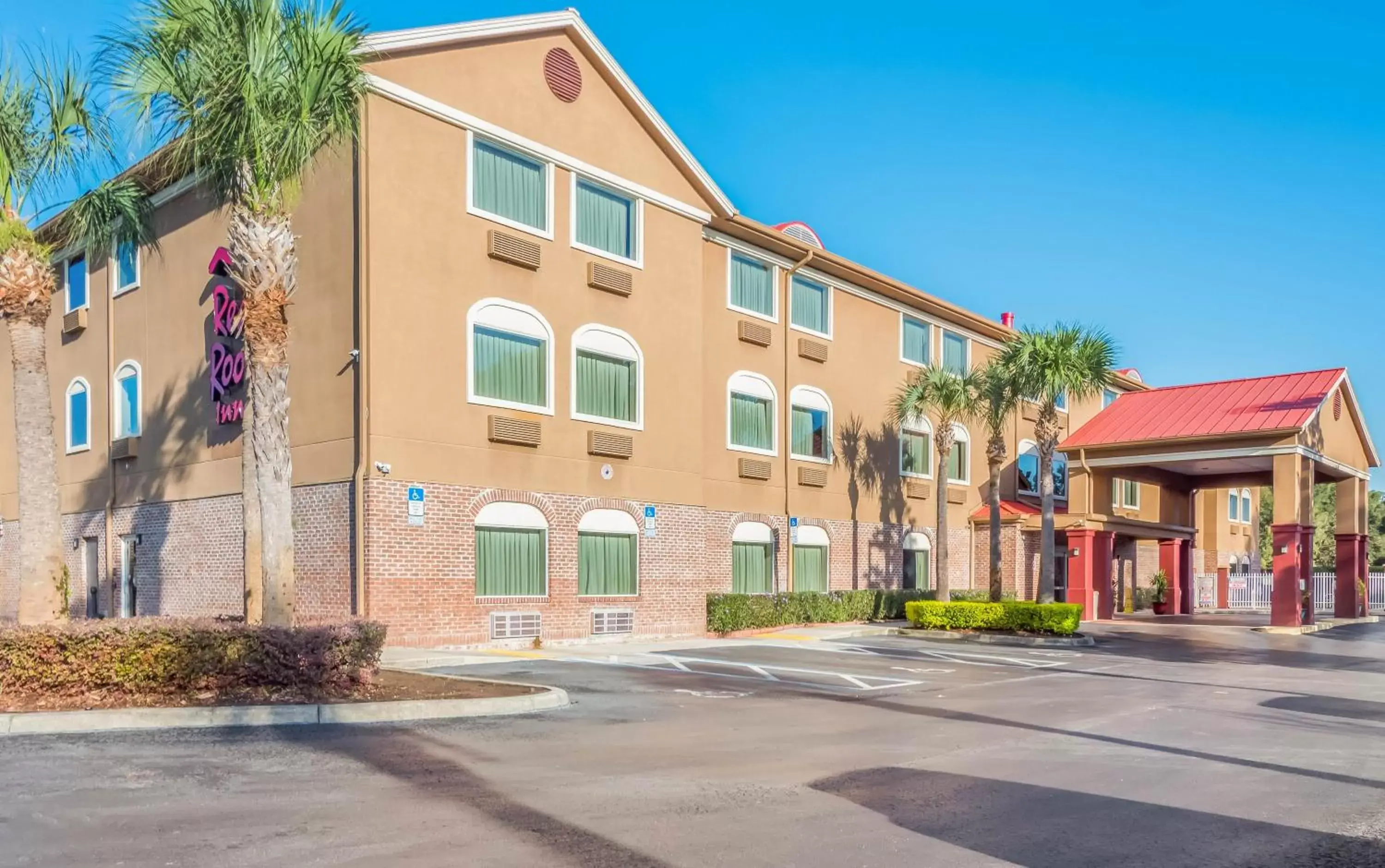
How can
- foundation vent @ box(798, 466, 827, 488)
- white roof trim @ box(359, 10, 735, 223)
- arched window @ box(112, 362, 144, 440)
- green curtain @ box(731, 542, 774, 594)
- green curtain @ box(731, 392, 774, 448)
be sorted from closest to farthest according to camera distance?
white roof trim @ box(359, 10, 735, 223)
arched window @ box(112, 362, 144, 440)
green curtain @ box(731, 542, 774, 594)
green curtain @ box(731, 392, 774, 448)
foundation vent @ box(798, 466, 827, 488)

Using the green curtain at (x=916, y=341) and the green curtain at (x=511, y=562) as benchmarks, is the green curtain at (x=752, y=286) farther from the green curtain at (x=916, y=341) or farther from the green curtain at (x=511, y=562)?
the green curtain at (x=511, y=562)

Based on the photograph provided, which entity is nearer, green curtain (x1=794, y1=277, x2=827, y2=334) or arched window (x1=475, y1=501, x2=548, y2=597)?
arched window (x1=475, y1=501, x2=548, y2=597)

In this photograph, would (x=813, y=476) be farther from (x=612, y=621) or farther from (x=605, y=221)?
(x=605, y=221)

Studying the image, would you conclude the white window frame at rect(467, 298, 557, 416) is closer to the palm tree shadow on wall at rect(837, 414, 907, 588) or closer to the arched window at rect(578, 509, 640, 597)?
the arched window at rect(578, 509, 640, 597)

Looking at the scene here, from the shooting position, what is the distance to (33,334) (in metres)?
14.5

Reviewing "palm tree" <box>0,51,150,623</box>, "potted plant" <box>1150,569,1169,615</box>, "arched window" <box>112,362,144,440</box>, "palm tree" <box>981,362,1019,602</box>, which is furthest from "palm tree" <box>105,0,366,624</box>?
"potted plant" <box>1150,569,1169,615</box>

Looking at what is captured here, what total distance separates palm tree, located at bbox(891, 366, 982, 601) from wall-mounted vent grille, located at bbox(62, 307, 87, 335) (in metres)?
20.2

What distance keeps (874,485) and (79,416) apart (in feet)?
66.7

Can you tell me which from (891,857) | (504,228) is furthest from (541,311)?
(891,857)

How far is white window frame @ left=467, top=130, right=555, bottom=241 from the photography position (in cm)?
2161

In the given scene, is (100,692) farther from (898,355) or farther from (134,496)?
(898,355)

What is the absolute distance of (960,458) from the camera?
121ft

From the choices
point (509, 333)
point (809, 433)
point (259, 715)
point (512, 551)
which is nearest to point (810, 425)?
point (809, 433)

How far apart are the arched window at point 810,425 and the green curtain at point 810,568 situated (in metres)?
2.34
